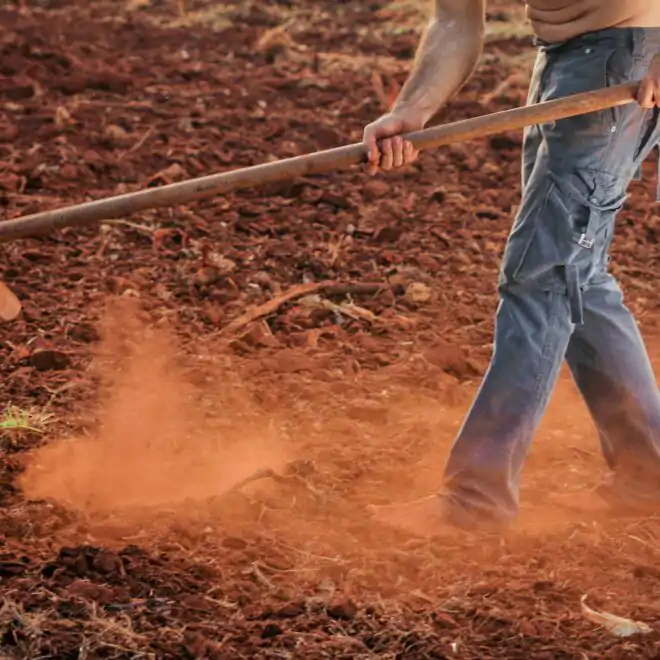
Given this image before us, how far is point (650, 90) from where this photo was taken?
387 centimetres

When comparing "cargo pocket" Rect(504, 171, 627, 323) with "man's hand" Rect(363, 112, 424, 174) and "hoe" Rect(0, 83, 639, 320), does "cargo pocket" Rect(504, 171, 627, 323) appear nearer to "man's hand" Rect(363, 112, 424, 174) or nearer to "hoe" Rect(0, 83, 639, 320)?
"hoe" Rect(0, 83, 639, 320)

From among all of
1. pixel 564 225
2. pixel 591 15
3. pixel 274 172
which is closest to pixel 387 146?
pixel 274 172

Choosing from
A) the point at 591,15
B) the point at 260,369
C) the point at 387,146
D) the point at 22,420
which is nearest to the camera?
the point at 591,15

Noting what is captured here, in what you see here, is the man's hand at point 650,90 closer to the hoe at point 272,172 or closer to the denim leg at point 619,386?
the hoe at point 272,172

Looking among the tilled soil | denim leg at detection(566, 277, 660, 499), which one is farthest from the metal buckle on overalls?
the tilled soil

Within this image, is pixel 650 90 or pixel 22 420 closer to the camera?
pixel 650 90

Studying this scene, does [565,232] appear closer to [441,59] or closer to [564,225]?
[564,225]

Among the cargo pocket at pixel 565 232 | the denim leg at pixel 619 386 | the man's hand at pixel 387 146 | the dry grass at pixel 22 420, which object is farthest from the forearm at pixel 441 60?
the dry grass at pixel 22 420

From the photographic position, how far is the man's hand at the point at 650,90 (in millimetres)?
3867

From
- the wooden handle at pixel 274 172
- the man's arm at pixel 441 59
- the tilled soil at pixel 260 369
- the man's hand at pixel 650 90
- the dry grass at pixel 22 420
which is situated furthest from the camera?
the dry grass at pixel 22 420

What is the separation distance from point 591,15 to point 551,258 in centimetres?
62

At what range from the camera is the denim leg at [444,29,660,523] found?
4.02 m

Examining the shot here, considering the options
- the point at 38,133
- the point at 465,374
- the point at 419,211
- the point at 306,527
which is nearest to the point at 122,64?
the point at 38,133

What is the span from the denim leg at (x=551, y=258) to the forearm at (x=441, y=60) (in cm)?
21
